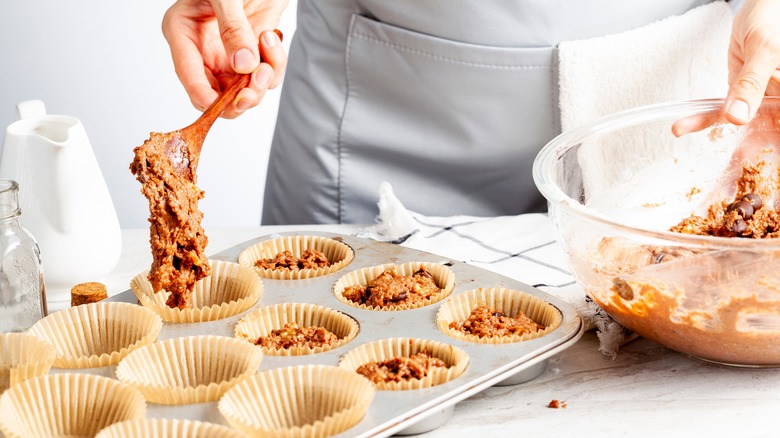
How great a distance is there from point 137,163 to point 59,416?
38 cm

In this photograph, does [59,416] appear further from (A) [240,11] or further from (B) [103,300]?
(A) [240,11]

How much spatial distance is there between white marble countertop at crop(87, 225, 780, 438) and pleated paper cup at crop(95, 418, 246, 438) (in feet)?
0.94

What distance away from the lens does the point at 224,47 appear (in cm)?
173

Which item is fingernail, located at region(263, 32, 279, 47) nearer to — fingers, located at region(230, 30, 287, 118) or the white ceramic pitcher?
fingers, located at region(230, 30, 287, 118)

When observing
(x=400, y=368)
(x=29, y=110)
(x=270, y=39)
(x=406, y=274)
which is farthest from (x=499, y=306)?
(x=29, y=110)

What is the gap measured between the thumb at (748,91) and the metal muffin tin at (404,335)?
1.29 ft

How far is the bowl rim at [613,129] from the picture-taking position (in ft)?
3.92

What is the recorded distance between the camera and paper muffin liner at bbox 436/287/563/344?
4.75ft

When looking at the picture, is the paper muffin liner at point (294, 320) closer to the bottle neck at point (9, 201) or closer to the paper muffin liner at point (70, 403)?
the paper muffin liner at point (70, 403)

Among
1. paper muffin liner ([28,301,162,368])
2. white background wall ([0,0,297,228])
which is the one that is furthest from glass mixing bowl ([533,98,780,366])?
white background wall ([0,0,297,228])

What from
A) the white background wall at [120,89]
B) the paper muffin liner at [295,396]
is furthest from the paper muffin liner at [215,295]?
the white background wall at [120,89]

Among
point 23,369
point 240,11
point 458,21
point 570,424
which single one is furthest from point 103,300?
point 458,21

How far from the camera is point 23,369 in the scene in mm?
1272

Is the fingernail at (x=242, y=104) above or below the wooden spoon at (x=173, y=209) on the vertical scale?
above
